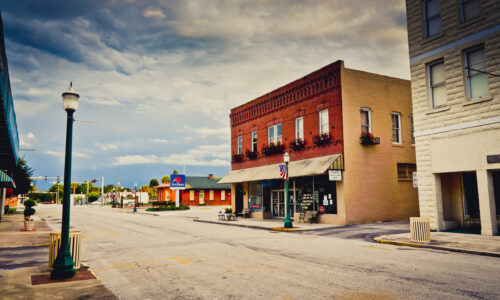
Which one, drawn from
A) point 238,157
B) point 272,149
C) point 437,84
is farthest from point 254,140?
point 437,84

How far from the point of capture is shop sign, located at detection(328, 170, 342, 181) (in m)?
20.9

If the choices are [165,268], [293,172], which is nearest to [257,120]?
[293,172]

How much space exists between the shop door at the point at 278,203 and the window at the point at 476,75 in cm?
1473

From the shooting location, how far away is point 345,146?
21953 mm

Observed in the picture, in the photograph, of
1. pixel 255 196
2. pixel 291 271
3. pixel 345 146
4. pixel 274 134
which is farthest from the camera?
pixel 255 196

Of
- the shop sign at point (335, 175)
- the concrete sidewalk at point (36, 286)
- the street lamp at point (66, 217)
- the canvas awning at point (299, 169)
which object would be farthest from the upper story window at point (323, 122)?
the street lamp at point (66, 217)

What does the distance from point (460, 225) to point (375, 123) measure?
8.21 m

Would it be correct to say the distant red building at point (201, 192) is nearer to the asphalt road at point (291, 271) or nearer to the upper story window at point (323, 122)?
the upper story window at point (323, 122)

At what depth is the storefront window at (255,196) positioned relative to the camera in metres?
29.4

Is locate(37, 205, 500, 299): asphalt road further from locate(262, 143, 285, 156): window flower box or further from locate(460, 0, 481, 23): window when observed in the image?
locate(262, 143, 285, 156): window flower box

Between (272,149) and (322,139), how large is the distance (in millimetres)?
5500

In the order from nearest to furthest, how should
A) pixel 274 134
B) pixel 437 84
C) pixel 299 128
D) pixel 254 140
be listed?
1. pixel 437 84
2. pixel 299 128
3. pixel 274 134
4. pixel 254 140

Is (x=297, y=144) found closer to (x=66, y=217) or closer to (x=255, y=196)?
(x=255, y=196)

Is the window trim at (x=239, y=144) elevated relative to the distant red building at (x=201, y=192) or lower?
elevated
